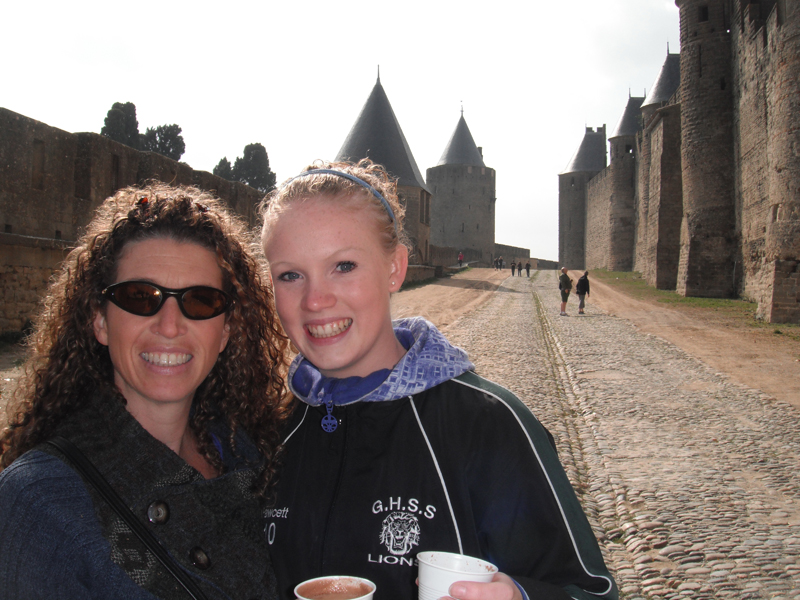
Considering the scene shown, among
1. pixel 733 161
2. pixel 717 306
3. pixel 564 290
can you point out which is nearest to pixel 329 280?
pixel 564 290

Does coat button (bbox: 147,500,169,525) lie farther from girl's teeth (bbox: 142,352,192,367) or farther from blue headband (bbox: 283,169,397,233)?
blue headband (bbox: 283,169,397,233)

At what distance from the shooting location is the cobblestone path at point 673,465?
9.68 feet

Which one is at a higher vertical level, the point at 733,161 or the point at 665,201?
the point at 733,161

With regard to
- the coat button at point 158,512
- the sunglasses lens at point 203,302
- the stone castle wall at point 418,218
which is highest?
the stone castle wall at point 418,218

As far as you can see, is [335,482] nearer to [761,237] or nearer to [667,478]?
[667,478]

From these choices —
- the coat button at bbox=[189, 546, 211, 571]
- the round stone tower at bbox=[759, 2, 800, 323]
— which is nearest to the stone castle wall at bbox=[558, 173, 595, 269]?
the round stone tower at bbox=[759, 2, 800, 323]

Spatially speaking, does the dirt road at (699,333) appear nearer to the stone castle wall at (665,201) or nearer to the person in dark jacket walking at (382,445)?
the stone castle wall at (665,201)

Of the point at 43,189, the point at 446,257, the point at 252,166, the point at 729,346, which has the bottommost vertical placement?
the point at 729,346

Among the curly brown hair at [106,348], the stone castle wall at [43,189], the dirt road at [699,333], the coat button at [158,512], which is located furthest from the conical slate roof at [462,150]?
the coat button at [158,512]

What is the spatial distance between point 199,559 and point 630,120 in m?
42.2

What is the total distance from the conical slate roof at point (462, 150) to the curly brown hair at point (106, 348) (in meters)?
56.2

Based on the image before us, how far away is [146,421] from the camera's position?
150 centimetres

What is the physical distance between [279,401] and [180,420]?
315 millimetres

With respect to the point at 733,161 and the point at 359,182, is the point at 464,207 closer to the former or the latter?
the point at 733,161
